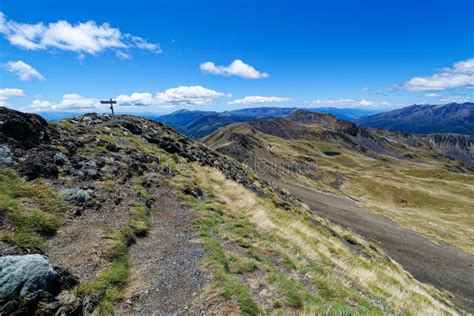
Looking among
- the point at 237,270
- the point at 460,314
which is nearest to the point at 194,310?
the point at 237,270

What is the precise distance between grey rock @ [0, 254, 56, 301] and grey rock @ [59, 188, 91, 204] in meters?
6.15

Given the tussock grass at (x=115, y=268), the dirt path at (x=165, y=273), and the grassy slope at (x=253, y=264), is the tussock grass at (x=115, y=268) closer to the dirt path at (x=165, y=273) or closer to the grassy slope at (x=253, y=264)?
the grassy slope at (x=253, y=264)

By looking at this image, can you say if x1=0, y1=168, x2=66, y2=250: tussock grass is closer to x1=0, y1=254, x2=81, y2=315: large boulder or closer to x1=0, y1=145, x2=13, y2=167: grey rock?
x1=0, y1=145, x2=13, y2=167: grey rock

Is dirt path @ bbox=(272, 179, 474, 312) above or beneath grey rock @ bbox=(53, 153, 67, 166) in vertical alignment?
beneath

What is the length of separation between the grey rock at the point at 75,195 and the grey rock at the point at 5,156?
3.36 meters

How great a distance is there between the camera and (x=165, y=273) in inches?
427

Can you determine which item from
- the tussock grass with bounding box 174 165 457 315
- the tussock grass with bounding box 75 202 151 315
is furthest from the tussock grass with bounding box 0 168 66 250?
the tussock grass with bounding box 174 165 457 315

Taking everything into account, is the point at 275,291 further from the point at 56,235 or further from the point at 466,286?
the point at 466,286

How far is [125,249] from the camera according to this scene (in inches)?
472

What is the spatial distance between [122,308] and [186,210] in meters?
10.1

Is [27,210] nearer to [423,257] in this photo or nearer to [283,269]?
[283,269]

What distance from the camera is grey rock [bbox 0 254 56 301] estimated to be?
25.7ft

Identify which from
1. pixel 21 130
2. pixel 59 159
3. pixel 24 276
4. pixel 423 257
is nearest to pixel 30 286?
pixel 24 276

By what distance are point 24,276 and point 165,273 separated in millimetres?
4440
